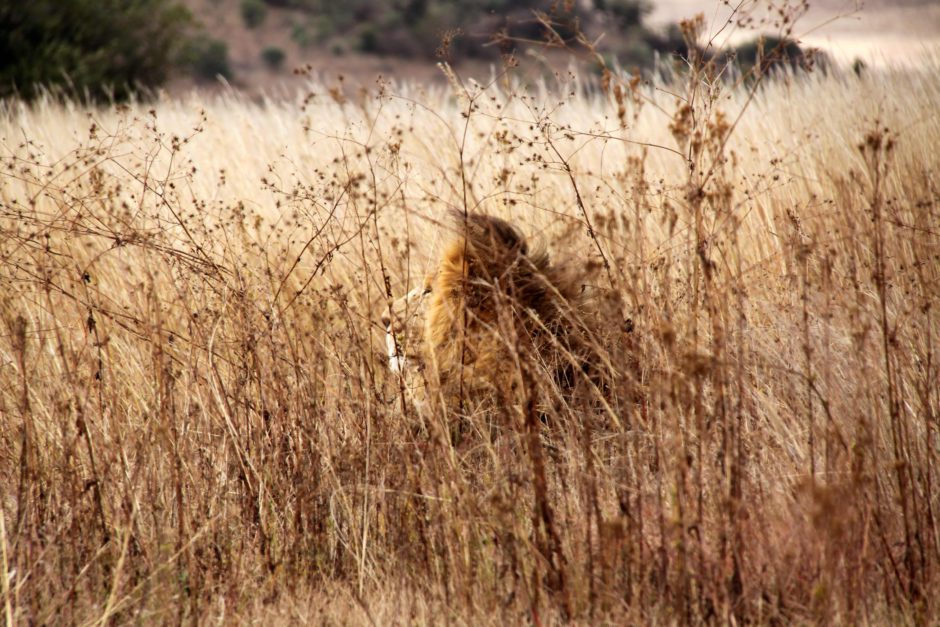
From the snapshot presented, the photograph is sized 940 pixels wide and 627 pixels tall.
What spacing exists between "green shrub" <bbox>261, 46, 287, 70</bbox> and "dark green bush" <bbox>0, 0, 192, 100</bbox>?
32251 millimetres

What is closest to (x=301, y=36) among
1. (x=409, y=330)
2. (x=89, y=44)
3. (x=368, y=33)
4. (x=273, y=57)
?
(x=273, y=57)

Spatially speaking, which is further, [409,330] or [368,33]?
[368,33]

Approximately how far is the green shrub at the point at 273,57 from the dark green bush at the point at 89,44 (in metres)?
32.3

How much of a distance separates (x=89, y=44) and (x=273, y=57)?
34.8m

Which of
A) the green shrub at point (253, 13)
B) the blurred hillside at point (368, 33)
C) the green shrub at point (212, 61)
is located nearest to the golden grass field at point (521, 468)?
the green shrub at point (212, 61)

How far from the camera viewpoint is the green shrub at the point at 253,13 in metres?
52.6

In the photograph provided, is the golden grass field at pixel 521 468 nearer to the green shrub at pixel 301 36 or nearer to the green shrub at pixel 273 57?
the green shrub at pixel 273 57

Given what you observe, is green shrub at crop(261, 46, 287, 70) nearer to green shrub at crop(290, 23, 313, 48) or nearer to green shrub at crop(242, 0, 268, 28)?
green shrub at crop(290, 23, 313, 48)

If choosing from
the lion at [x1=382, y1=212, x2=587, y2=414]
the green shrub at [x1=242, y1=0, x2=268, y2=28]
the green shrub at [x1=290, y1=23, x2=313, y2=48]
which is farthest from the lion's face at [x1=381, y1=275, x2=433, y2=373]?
the green shrub at [x1=242, y1=0, x2=268, y2=28]

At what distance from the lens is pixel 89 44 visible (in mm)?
16141

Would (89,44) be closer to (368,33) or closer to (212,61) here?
(212,61)

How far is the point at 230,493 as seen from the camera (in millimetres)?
2893

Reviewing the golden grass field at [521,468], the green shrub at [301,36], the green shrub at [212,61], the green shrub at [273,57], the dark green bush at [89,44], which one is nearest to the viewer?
the golden grass field at [521,468]

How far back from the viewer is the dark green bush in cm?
1428
